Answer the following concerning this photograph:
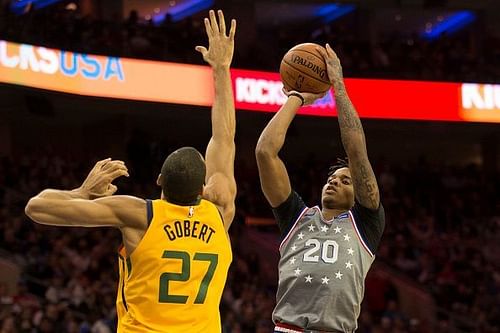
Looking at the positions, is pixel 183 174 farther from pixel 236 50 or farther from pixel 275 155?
pixel 236 50

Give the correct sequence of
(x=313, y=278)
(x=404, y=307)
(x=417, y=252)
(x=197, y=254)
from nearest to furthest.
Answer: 1. (x=197, y=254)
2. (x=313, y=278)
3. (x=404, y=307)
4. (x=417, y=252)

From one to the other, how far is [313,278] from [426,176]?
18.1m

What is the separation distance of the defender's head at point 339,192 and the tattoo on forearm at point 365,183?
0.51 ft

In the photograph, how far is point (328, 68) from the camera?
5.58 meters

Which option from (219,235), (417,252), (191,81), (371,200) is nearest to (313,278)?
(371,200)

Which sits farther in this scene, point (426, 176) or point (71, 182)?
point (426, 176)

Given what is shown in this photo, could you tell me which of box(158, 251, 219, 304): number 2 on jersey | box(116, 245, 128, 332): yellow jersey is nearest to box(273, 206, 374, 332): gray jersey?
box(158, 251, 219, 304): number 2 on jersey

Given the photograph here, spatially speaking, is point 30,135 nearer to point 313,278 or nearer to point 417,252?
point 417,252

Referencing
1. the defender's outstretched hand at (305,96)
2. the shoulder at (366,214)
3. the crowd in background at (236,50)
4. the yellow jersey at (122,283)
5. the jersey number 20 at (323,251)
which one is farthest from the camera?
the crowd in background at (236,50)

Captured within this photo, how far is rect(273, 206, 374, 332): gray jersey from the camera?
16.9 ft

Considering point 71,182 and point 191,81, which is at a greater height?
point 191,81

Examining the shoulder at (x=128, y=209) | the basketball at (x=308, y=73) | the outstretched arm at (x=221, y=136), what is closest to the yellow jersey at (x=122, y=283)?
the shoulder at (x=128, y=209)

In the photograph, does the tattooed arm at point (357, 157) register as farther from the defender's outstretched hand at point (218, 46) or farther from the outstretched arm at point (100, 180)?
the outstretched arm at point (100, 180)

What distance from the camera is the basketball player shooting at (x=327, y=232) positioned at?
516cm
